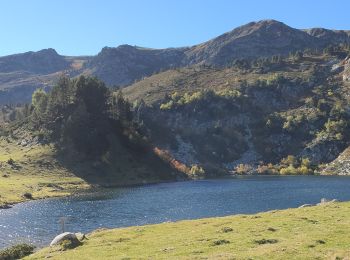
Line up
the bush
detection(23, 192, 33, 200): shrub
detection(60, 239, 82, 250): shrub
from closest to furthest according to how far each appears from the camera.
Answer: detection(60, 239, 82, 250): shrub → the bush → detection(23, 192, 33, 200): shrub

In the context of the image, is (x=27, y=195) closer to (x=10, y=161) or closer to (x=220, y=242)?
(x=10, y=161)

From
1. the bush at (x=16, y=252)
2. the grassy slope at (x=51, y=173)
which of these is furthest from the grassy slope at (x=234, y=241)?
the grassy slope at (x=51, y=173)

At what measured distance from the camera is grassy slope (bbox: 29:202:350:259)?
110 ft

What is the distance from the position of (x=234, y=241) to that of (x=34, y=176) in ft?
437

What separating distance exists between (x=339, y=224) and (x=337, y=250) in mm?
13910

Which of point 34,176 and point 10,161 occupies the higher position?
point 10,161

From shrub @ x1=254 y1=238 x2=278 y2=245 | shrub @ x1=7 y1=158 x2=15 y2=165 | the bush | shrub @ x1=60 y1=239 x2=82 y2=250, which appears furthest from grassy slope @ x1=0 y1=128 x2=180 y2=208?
shrub @ x1=254 y1=238 x2=278 y2=245

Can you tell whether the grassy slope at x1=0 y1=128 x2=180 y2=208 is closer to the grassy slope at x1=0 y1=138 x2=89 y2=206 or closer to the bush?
the grassy slope at x1=0 y1=138 x2=89 y2=206

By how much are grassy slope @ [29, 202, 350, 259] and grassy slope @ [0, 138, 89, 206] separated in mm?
73395

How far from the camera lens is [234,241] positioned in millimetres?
39969

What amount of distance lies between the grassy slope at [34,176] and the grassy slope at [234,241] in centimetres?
7340

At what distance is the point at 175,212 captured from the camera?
3792 inches

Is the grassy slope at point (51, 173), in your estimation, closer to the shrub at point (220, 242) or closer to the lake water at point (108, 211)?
the lake water at point (108, 211)

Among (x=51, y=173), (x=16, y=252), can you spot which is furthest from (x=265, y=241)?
(x=51, y=173)
